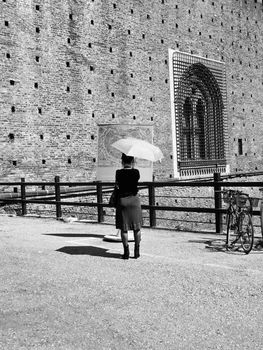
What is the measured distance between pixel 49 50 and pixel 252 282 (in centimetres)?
1494

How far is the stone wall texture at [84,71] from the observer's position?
16.7m

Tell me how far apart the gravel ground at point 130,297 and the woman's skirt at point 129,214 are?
1.52ft

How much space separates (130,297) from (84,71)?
15.9 m

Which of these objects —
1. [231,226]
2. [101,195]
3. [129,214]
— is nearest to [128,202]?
[129,214]

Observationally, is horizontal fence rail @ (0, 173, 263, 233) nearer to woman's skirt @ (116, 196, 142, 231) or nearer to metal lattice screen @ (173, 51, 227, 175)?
woman's skirt @ (116, 196, 142, 231)

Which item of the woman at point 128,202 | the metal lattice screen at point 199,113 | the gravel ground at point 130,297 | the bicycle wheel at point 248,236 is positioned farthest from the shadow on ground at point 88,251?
the metal lattice screen at point 199,113

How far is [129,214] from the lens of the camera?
6355 mm

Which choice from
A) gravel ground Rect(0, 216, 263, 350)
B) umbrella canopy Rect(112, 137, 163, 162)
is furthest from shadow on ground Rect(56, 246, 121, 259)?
umbrella canopy Rect(112, 137, 163, 162)

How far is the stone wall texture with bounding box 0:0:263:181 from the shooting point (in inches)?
658

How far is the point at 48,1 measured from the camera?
17.9 meters

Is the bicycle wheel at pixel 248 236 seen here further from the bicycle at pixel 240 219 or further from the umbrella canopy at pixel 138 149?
the umbrella canopy at pixel 138 149

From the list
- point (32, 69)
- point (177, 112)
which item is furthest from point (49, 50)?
A: point (177, 112)

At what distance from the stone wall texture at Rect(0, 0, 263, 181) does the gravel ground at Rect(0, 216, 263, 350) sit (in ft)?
33.4

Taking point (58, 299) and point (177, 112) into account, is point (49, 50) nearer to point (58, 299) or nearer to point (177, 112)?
point (177, 112)
